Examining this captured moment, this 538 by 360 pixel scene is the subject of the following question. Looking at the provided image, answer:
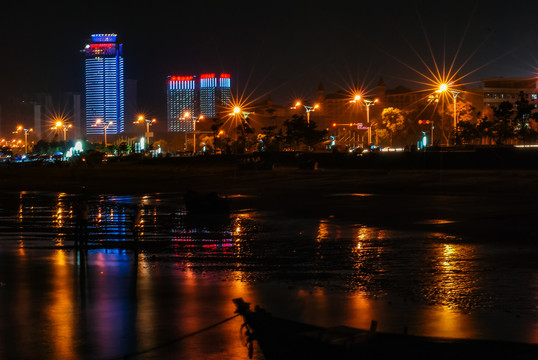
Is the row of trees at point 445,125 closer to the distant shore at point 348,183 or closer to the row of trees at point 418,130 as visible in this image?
the row of trees at point 418,130

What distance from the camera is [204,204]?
87.8 feet

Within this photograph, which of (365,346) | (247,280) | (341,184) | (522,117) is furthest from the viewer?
(522,117)

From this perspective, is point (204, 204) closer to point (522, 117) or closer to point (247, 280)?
point (247, 280)

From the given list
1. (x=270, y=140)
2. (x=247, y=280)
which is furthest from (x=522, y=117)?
(x=247, y=280)

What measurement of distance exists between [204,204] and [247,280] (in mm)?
13642

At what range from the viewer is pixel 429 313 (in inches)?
404

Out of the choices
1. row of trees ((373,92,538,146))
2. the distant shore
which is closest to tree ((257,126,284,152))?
row of trees ((373,92,538,146))

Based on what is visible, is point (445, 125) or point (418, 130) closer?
point (445, 125)

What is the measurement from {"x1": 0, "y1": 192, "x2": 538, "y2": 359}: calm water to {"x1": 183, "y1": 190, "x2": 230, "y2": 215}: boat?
1512 mm

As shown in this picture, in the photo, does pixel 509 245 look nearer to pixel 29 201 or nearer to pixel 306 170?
pixel 29 201

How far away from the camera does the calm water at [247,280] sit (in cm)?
936

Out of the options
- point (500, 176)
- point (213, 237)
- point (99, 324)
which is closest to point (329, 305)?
point (99, 324)

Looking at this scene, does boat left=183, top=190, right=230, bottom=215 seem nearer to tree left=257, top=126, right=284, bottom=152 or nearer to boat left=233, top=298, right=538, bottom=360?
boat left=233, top=298, right=538, bottom=360

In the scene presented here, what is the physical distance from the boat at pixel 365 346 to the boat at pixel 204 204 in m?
19.8
